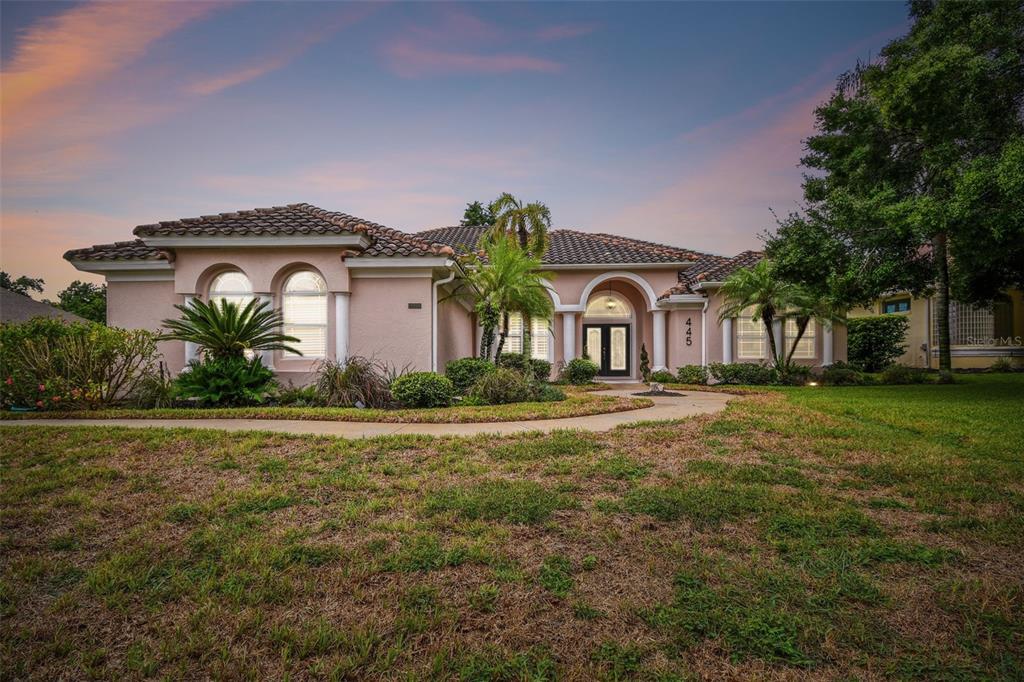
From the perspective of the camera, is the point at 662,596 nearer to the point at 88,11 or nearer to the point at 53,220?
the point at 88,11

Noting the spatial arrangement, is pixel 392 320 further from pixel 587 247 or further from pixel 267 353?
pixel 587 247

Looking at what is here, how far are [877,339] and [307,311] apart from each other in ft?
84.7

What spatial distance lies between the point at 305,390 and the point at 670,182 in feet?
48.3

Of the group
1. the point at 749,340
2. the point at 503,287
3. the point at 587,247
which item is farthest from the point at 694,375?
the point at 503,287

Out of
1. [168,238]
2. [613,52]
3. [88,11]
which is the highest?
[613,52]

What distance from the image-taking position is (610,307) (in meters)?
20.7

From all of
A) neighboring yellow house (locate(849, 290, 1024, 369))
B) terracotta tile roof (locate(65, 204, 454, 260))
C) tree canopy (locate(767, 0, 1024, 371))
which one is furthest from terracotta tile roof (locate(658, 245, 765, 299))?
terracotta tile roof (locate(65, 204, 454, 260))

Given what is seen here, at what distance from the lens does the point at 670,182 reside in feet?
57.2

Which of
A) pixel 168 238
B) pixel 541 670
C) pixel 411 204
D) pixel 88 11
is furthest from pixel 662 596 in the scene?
pixel 411 204

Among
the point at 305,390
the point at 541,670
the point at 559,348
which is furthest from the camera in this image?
the point at 559,348

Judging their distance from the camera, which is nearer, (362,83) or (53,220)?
(53,220)

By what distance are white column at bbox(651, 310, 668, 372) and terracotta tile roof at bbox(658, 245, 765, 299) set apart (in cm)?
78

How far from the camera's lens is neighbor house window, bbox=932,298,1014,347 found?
23781 mm

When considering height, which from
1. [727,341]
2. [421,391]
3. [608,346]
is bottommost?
[421,391]
